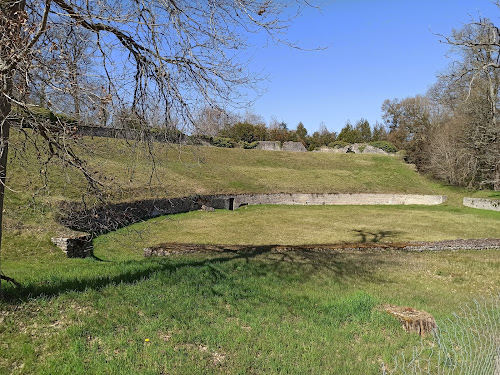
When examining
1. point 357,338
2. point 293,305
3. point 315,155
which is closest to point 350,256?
point 293,305

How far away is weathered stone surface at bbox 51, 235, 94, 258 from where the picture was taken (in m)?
10.8

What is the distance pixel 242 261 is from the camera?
8.70 metres

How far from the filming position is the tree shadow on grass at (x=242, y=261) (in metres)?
5.84

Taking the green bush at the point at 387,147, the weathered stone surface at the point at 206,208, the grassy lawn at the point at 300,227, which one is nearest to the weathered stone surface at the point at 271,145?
the green bush at the point at 387,147

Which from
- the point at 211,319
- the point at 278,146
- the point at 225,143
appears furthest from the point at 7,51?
the point at 278,146

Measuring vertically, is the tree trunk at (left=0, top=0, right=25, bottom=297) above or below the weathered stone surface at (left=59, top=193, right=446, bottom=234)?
above

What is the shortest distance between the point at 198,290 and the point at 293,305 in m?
1.58

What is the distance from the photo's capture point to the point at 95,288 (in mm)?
5812

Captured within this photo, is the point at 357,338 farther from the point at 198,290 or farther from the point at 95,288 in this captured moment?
the point at 95,288

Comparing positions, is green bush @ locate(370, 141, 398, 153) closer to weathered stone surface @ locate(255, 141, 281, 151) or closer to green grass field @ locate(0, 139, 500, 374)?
weathered stone surface @ locate(255, 141, 281, 151)

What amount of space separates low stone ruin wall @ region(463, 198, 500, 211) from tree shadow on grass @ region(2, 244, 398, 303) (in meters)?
20.3

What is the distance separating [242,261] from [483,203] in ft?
89.1

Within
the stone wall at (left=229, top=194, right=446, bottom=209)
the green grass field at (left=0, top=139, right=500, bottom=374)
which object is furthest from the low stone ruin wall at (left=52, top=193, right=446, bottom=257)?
the green grass field at (left=0, top=139, right=500, bottom=374)

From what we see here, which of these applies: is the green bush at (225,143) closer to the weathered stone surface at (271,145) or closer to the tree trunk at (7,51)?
the weathered stone surface at (271,145)
